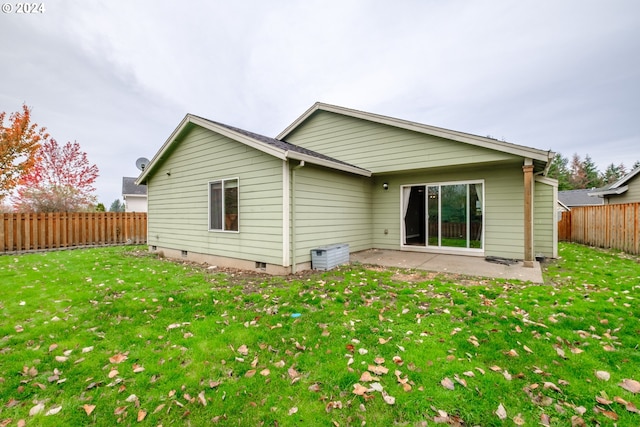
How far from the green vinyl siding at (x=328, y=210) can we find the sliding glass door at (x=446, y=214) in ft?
4.75

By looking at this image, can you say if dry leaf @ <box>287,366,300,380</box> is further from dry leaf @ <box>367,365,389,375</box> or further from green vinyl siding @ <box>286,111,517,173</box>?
green vinyl siding @ <box>286,111,517,173</box>

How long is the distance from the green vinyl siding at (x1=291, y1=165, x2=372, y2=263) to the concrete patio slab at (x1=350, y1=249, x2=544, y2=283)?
0.85 m

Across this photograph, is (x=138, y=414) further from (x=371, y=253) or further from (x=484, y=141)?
(x=484, y=141)

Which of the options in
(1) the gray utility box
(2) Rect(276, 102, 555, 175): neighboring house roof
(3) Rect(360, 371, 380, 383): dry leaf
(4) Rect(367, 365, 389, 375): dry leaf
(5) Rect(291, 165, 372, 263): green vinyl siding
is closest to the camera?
(3) Rect(360, 371, 380, 383): dry leaf

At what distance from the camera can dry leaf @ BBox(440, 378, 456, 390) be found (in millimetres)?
2334

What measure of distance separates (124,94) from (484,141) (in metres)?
16.7

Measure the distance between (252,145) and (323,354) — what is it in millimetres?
4946

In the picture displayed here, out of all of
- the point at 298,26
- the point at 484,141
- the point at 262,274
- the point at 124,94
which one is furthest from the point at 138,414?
the point at 124,94

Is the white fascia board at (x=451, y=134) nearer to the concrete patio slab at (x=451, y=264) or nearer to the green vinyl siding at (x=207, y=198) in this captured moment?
the concrete patio slab at (x=451, y=264)

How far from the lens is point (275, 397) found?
2.26 meters

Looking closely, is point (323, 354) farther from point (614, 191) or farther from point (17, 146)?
point (17, 146)

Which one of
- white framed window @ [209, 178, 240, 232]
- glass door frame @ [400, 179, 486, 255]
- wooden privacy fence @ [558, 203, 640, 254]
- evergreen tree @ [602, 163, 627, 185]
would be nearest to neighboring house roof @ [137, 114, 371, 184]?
white framed window @ [209, 178, 240, 232]

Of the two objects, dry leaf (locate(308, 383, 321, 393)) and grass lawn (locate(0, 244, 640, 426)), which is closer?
grass lawn (locate(0, 244, 640, 426))

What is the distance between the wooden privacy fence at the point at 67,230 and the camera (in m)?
10.0
